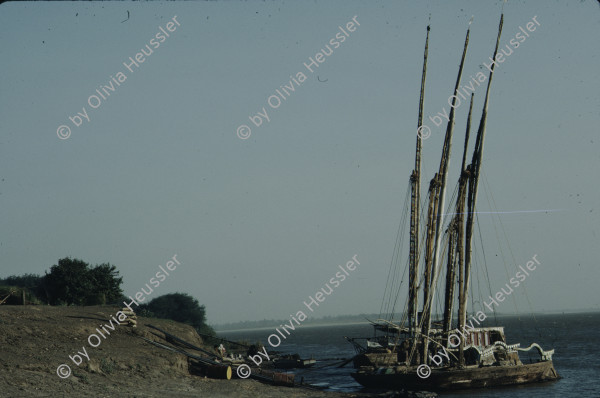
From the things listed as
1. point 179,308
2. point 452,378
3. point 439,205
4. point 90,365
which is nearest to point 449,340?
point 452,378

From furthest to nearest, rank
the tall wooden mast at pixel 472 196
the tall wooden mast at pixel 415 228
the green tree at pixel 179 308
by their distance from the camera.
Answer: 1. the green tree at pixel 179 308
2. the tall wooden mast at pixel 415 228
3. the tall wooden mast at pixel 472 196

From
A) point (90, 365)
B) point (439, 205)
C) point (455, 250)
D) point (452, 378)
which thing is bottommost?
point (452, 378)

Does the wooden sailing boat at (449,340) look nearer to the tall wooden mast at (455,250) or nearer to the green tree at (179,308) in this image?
the tall wooden mast at (455,250)

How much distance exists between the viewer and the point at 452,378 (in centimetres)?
4734

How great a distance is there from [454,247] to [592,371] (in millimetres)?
24321

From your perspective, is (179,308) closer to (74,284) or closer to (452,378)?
(74,284)

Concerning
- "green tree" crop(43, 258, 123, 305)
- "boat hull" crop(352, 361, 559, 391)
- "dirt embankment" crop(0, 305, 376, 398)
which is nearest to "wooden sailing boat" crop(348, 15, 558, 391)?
"boat hull" crop(352, 361, 559, 391)

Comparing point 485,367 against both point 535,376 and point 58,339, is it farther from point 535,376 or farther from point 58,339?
point 58,339

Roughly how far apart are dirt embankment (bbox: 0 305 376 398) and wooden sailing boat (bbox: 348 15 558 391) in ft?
30.8

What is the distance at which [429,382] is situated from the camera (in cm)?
4716

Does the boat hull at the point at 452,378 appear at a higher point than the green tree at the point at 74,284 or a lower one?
lower

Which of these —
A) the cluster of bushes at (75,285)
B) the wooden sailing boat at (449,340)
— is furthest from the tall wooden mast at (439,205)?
the cluster of bushes at (75,285)

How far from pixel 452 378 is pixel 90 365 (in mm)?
26932

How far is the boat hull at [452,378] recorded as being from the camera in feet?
155
